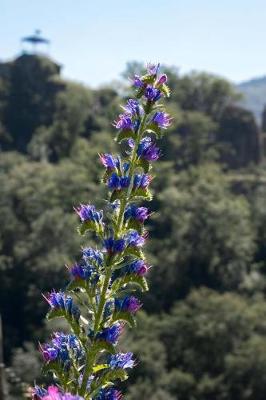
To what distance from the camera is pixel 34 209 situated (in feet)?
193

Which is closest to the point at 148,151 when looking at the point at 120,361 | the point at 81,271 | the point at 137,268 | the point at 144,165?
the point at 144,165

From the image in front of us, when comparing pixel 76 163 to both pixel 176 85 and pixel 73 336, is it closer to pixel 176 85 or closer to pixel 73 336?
pixel 176 85

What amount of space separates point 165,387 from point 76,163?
3218 centimetres

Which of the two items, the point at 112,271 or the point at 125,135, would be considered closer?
the point at 112,271

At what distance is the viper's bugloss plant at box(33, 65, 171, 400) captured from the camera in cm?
386

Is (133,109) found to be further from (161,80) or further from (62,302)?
(62,302)

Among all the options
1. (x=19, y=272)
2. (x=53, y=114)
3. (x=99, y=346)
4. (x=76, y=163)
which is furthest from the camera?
(x=53, y=114)

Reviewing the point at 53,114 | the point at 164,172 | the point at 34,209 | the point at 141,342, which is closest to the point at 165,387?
the point at 141,342

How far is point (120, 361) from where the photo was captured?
3.96 meters

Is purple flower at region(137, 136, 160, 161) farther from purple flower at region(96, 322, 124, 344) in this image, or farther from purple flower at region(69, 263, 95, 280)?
purple flower at region(96, 322, 124, 344)

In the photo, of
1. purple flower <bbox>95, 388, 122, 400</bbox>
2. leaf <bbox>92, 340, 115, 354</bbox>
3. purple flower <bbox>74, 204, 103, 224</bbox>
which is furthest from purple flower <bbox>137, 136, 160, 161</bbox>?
purple flower <bbox>95, 388, 122, 400</bbox>

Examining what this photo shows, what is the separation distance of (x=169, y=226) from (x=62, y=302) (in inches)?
2241

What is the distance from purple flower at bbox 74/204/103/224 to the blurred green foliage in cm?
Result: 2032

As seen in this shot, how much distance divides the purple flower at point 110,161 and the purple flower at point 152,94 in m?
0.40
